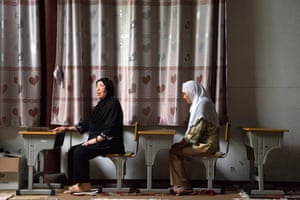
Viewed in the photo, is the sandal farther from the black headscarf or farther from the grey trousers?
the black headscarf

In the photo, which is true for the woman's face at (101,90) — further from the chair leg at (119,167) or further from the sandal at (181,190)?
the sandal at (181,190)

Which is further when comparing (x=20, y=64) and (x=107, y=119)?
(x=20, y=64)

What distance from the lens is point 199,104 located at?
5.01 m

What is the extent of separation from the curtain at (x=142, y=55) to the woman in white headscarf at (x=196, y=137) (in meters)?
0.45

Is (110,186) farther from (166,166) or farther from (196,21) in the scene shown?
(196,21)

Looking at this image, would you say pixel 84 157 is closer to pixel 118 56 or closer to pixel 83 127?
pixel 83 127

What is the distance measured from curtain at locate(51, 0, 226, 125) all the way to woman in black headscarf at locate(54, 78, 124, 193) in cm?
39

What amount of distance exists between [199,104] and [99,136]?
1.15 meters

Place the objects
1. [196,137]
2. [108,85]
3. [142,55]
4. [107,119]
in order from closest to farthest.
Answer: [196,137]
[107,119]
[108,85]
[142,55]

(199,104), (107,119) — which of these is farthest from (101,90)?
(199,104)

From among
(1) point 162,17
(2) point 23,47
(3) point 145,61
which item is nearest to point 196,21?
(1) point 162,17

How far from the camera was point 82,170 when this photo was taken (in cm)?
497

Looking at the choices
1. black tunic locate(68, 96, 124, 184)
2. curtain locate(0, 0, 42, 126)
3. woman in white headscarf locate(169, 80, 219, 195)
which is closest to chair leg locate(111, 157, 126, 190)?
black tunic locate(68, 96, 124, 184)

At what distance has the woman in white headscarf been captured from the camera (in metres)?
4.96
